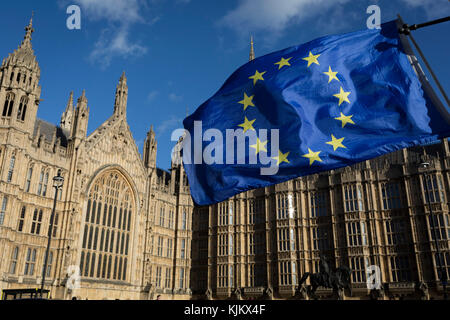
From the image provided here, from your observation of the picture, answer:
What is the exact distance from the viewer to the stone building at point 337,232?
4038cm

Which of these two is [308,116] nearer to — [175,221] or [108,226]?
[108,226]

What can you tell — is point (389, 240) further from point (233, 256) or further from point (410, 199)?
point (233, 256)

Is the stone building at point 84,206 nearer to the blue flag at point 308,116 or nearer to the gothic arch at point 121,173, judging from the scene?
the gothic arch at point 121,173

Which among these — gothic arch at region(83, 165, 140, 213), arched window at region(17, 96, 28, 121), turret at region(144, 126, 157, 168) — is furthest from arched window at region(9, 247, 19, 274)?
turret at region(144, 126, 157, 168)

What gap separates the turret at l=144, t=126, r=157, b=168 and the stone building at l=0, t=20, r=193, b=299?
134mm

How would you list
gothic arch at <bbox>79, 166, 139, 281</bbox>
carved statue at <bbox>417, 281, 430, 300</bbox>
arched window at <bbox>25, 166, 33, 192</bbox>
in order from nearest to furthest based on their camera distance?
arched window at <bbox>25, 166, 33, 192</bbox> < carved statue at <bbox>417, 281, 430, 300</bbox> < gothic arch at <bbox>79, 166, 139, 281</bbox>

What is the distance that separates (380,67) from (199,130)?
4.61 meters

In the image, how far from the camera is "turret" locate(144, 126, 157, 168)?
162 feet

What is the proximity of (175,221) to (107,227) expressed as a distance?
11.1 metres

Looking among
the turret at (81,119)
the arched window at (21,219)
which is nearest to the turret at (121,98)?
the turret at (81,119)

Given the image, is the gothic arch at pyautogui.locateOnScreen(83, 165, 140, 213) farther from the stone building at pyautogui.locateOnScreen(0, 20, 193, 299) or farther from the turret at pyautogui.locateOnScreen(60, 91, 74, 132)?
the turret at pyautogui.locateOnScreen(60, 91, 74, 132)

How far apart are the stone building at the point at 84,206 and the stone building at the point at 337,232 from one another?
16.3ft

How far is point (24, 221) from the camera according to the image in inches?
1380

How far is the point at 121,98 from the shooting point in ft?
157
